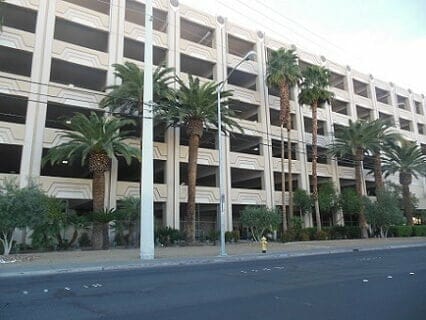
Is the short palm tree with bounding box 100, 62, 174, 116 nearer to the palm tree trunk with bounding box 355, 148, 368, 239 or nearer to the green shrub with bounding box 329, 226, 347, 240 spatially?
the green shrub with bounding box 329, 226, 347, 240

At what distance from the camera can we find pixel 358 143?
139ft

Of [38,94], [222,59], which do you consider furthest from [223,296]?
[222,59]

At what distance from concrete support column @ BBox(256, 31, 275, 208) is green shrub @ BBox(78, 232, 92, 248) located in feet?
55.8

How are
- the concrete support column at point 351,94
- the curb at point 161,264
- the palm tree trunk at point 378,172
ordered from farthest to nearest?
the concrete support column at point 351,94 < the palm tree trunk at point 378,172 < the curb at point 161,264

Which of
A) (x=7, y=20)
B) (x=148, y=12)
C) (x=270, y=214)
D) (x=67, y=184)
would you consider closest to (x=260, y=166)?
(x=270, y=214)

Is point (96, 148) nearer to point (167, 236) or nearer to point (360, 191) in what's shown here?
point (167, 236)

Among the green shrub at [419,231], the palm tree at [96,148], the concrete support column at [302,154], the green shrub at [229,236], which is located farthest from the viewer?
the green shrub at [419,231]

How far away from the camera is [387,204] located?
3981 centimetres

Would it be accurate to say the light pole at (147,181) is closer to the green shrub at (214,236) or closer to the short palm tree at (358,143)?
the green shrub at (214,236)

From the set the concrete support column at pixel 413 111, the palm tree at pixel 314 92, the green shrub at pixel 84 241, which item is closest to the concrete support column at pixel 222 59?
the palm tree at pixel 314 92

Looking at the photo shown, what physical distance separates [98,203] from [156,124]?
8.96 metres

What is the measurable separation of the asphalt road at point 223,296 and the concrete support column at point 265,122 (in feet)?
82.5

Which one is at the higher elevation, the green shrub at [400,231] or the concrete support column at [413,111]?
the concrete support column at [413,111]

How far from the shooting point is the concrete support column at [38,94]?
26.9 metres
